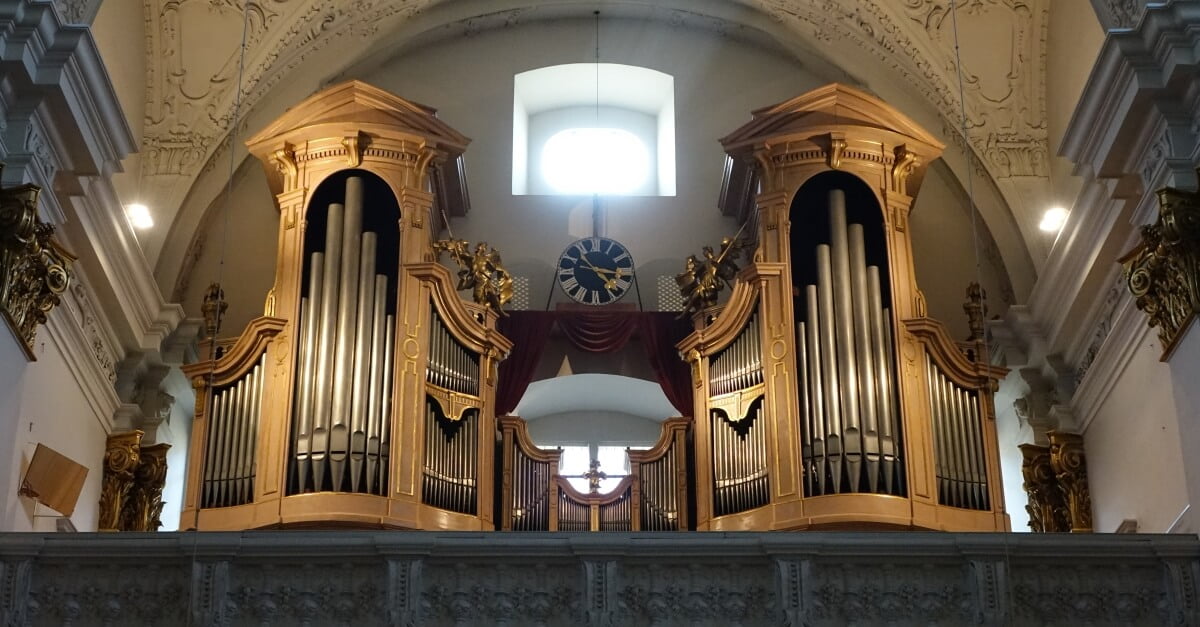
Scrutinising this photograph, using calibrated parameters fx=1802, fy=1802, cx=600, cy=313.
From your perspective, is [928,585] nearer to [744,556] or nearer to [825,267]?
[744,556]

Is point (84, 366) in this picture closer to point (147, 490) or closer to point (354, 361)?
point (147, 490)

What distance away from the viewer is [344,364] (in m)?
12.1

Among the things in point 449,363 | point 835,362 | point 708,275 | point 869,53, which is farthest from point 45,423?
point 869,53

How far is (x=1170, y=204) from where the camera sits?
10102mm

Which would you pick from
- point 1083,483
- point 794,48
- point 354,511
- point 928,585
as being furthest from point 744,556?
point 794,48

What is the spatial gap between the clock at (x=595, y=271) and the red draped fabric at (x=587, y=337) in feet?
0.68

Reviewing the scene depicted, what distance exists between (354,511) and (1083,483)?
5.09m

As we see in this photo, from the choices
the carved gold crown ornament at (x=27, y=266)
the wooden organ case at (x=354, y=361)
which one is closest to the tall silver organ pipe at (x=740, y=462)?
the wooden organ case at (x=354, y=361)

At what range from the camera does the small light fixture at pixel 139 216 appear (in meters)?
13.4

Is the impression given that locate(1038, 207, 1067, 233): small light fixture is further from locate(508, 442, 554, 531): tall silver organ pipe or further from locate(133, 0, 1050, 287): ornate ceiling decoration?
locate(508, 442, 554, 531): tall silver organ pipe

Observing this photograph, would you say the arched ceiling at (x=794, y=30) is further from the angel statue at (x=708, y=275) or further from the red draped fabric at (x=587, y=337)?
the red draped fabric at (x=587, y=337)

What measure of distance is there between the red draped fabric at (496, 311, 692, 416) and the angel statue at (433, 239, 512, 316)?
0.30m

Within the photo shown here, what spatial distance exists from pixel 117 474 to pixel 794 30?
6375 mm

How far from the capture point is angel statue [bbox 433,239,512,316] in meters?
12.9
